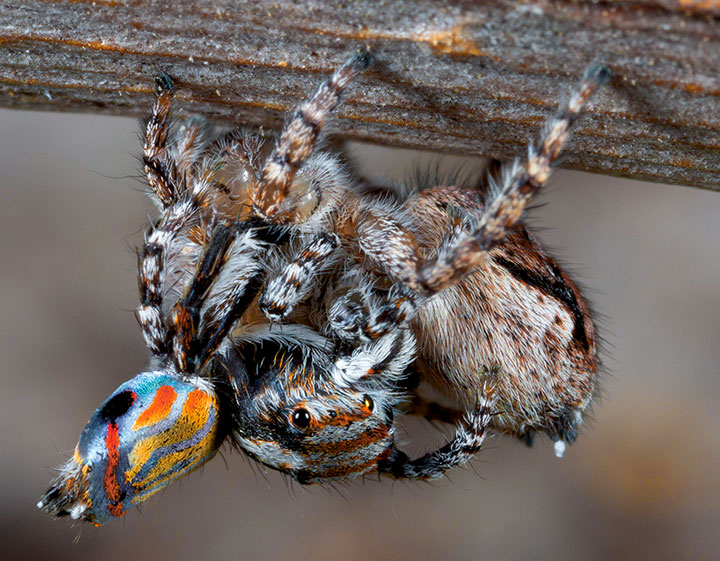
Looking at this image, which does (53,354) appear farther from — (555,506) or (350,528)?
(555,506)

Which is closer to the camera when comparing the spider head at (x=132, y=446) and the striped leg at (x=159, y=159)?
the spider head at (x=132, y=446)

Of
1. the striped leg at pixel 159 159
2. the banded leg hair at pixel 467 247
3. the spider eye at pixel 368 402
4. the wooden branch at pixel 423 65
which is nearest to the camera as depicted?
the wooden branch at pixel 423 65

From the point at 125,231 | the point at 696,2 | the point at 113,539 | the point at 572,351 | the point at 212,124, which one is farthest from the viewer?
the point at 125,231

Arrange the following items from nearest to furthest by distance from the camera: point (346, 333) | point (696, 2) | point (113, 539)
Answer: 1. point (696, 2)
2. point (346, 333)
3. point (113, 539)

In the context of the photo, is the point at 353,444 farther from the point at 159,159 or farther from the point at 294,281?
the point at 159,159

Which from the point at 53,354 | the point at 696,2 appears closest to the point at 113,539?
the point at 53,354

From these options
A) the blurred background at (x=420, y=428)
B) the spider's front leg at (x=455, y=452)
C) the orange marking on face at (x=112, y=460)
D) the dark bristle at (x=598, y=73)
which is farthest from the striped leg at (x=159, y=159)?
the blurred background at (x=420, y=428)

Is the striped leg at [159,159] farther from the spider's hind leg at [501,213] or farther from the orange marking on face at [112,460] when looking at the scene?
the spider's hind leg at [501,213]
